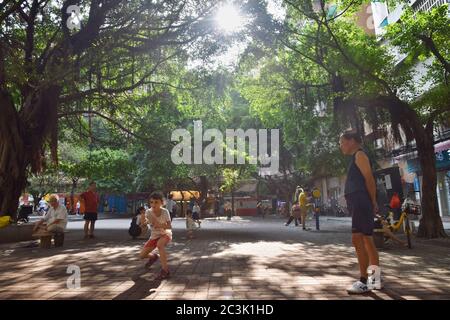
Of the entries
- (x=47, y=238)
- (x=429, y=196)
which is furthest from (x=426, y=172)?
(x=47, y=238)

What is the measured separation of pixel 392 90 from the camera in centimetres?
1241

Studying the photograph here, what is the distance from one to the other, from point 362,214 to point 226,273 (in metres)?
2.33

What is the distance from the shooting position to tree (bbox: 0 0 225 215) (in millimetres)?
10852

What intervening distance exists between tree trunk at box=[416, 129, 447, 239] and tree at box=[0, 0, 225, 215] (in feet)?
24.5

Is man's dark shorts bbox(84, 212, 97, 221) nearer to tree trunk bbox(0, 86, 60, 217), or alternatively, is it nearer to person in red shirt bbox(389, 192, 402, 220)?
tree trunk bbox(0, 86, 60, 217)

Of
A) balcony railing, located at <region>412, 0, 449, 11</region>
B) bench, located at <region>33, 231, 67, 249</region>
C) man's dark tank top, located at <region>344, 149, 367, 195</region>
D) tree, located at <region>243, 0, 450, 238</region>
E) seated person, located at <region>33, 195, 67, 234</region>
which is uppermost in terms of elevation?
balcony railing, located at <region>412, 0, 449, 11</region>

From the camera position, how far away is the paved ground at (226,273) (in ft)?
14.5

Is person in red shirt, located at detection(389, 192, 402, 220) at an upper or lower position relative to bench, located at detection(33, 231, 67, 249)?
upper

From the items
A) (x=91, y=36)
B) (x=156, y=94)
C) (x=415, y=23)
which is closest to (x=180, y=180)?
(x=156, y=94)

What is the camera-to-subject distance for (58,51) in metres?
11.7

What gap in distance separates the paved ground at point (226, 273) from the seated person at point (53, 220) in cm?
83

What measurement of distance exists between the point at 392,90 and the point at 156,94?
9.60 meters

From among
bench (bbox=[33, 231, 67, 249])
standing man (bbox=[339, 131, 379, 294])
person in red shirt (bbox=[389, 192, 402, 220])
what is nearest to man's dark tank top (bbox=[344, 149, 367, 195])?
standing man (bbox=[339, 131, 379, 294])

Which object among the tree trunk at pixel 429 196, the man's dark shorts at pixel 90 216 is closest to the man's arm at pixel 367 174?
the tree trunk at pixel 429 196
